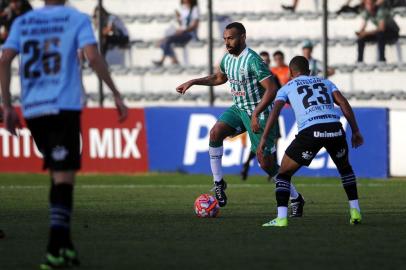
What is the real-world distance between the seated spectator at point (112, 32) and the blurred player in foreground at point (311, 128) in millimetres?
13674

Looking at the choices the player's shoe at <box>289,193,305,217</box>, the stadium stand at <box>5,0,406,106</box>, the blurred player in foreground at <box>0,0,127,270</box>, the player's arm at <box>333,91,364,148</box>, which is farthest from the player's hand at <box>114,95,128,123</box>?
the stadium stand at <box>5,0,406,106</box>

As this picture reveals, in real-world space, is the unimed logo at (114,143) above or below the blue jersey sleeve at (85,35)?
below

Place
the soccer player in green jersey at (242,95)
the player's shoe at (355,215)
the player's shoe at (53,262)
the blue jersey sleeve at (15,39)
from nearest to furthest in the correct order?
1. the player's shoe at (53,262)
2. the blue jersey sleeve at (15,39)
3. the player's shoe at (355,215)
4. the soccer player in green jersey at (242,95)

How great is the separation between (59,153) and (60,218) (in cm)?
49

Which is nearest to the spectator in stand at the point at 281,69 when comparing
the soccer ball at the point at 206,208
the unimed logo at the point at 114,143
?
the unimed logo at the point at 114,143

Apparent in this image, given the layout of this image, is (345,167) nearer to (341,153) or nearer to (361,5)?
(341,153)

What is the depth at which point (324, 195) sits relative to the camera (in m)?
17.7

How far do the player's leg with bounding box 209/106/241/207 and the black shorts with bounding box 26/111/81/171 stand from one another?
569 centimetres

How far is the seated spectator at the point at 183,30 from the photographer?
26016mm

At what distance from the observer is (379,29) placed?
24000 mm

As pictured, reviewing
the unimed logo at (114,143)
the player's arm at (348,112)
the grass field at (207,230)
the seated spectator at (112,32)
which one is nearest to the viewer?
the grass field at (207,230)

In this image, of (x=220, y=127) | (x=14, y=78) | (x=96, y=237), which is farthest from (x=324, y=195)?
(x=14, y=78)

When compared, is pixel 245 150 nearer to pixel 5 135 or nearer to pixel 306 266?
pixel 5 135

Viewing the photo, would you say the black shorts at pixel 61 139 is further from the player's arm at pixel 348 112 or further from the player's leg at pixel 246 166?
the player's leg at pixel 246 166
